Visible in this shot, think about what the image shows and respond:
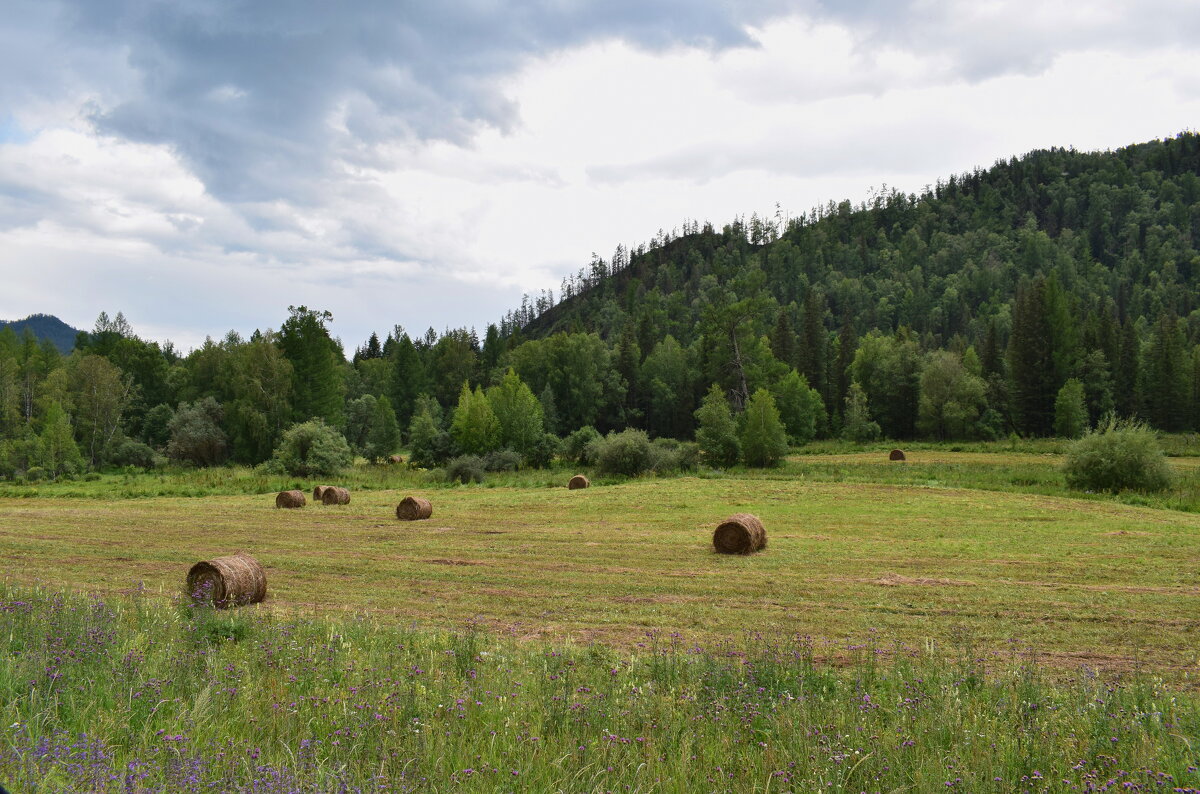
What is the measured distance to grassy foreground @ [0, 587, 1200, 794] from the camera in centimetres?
446

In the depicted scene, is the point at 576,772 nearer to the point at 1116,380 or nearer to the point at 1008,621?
the point at 1008,621

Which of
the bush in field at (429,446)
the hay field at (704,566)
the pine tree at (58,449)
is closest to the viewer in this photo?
the hay field at (704,566)

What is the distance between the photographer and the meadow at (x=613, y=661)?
15.7 feet

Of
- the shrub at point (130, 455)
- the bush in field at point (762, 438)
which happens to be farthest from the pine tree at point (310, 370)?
the bush in field at point (762, 438)

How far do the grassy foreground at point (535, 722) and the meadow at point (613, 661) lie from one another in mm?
32

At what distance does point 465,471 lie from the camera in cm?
5006

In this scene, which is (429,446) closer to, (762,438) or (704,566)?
(762,438)

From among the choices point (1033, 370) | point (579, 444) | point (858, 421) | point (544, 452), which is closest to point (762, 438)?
point (579, 444)

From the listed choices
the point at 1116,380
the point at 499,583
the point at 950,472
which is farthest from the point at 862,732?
the point at 1116,380

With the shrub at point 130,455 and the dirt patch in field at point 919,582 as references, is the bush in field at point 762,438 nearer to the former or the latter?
the dirt patch in field at point 919,582

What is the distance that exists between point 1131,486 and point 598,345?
230ft

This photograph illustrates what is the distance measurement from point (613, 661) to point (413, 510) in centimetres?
1983

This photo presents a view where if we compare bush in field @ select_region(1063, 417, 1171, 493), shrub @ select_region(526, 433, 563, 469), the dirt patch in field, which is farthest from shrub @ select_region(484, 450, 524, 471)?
the dirt patch in field

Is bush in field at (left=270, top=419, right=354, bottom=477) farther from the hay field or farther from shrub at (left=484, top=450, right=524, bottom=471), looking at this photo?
the hay field
